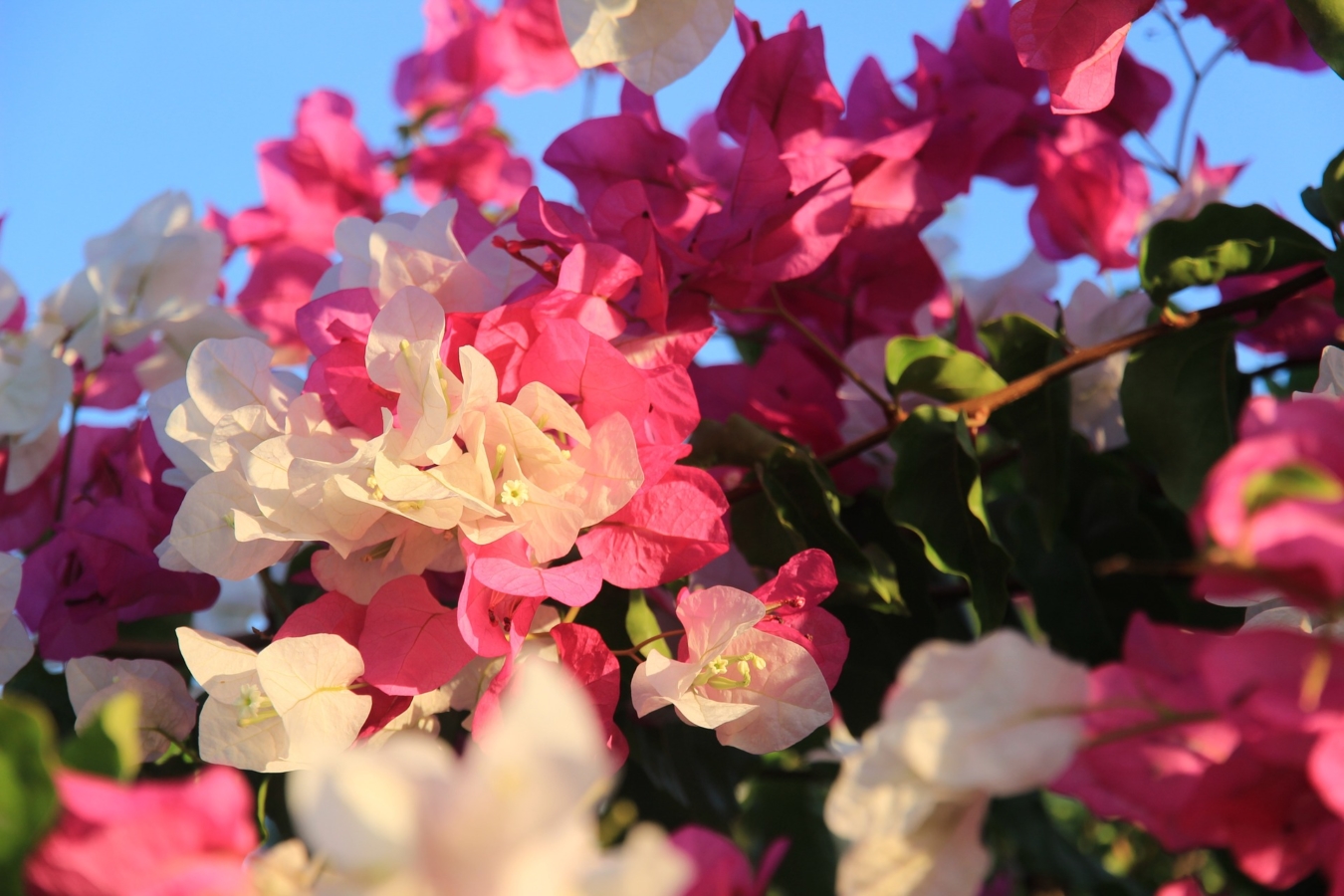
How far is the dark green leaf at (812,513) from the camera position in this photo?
1.18ft

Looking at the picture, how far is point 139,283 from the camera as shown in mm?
506

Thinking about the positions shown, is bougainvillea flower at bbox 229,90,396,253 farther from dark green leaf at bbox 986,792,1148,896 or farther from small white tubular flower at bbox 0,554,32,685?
dark green leaf at bbox 986,792,1148,896

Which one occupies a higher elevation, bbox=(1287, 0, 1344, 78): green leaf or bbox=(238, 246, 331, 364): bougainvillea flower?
bbox=(1287, 0, 1344, 78): green leaf

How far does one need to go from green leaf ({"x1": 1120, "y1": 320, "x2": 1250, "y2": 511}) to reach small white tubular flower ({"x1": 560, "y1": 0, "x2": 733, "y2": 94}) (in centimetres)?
19

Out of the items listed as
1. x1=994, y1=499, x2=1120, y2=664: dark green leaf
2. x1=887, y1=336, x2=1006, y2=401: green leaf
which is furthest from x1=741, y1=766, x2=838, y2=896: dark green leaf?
x1=887, y1=336, x2=1006, y2=401: green leaf

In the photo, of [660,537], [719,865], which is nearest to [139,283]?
[660,537]

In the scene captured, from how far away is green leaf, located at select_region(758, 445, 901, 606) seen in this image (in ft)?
1.18

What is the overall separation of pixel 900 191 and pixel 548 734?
0.34m

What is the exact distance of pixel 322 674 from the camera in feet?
0.97

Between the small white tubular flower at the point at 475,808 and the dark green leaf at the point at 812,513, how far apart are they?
8.5 inches

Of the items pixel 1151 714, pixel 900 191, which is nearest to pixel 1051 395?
pixel 900 191

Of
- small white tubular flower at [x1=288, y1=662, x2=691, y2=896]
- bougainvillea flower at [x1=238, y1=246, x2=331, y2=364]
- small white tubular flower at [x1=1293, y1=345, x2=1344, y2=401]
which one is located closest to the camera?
small white tubular flower at [x1=288, y1=662, x2=691, y2=896]

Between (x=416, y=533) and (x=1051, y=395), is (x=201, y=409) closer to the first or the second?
(x=416, y=533)

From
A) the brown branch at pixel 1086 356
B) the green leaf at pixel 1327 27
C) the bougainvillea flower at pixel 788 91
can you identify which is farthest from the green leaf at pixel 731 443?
the green leaf at pixel 1327 27
